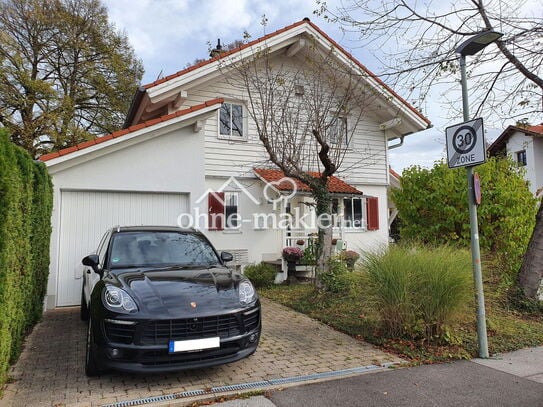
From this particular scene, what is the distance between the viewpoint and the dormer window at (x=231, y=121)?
11.4 meters

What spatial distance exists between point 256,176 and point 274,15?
4318 millimetres

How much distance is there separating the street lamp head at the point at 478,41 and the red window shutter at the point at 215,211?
688cm

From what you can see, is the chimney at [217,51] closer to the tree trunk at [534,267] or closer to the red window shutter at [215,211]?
the red window shutter at [215,211]

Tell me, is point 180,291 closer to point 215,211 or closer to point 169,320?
point 169,320

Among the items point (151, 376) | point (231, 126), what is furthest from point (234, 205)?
point (151, 376)

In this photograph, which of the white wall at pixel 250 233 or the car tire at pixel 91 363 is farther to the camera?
the white wall at pixel 250 233

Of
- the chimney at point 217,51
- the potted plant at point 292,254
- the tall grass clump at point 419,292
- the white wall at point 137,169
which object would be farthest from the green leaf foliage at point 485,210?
the chimney at point 217,51

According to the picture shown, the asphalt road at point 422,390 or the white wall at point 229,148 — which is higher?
the white wall at point 229,148

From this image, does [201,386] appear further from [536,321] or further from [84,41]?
[84,41]

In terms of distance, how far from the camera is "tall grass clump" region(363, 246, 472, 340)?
208 inches

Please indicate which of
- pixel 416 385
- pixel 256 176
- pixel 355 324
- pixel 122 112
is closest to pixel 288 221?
pixel 256 176

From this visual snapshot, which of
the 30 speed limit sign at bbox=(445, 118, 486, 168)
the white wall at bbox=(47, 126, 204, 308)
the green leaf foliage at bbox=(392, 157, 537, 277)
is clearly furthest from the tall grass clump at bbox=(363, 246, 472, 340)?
the white wall at bbox=(47, 126, 204, 308)

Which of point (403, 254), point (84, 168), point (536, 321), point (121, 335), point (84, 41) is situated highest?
point (84, 41)

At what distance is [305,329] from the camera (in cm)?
635
